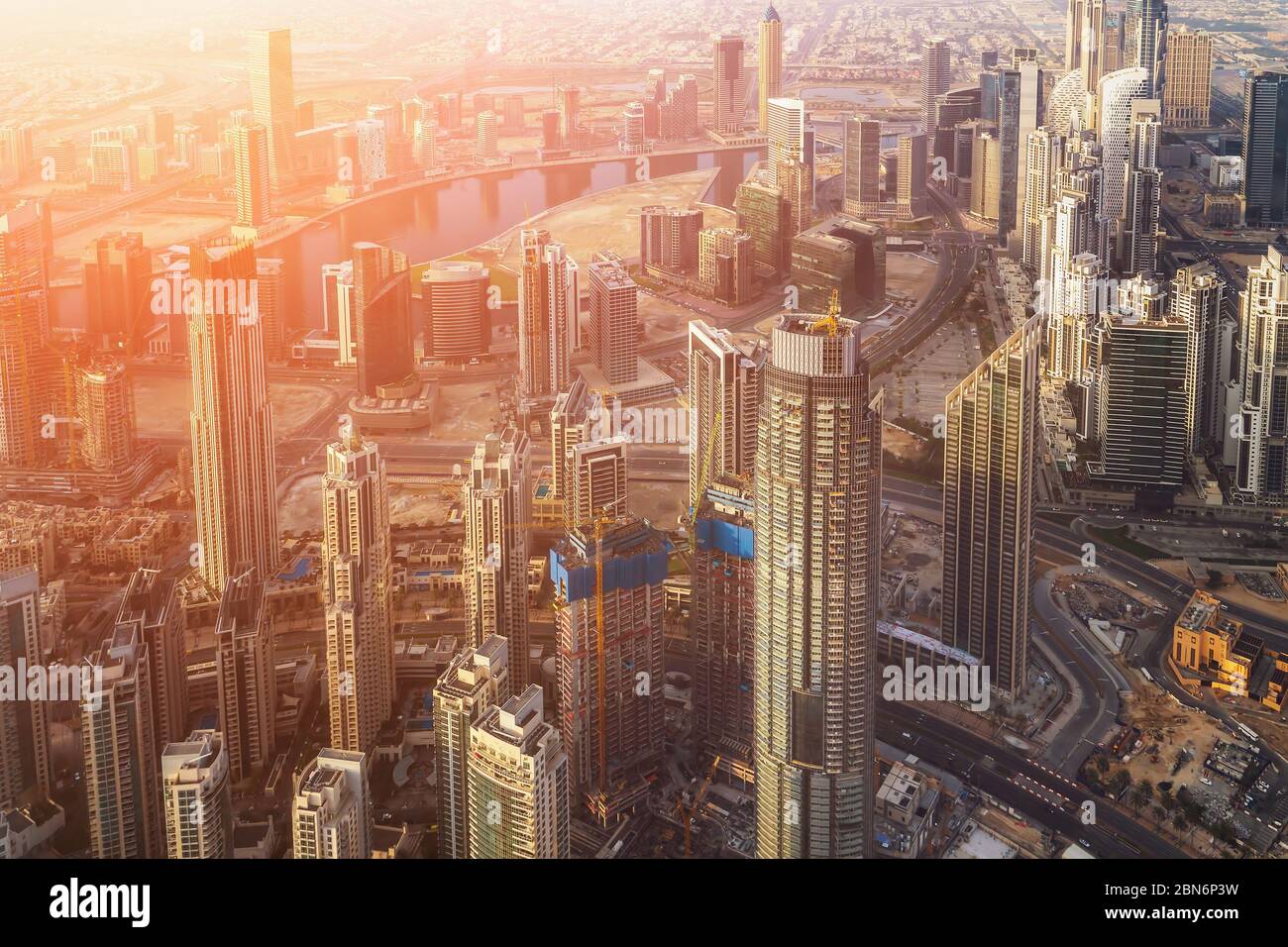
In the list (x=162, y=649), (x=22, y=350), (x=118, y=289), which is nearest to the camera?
(x=162, y=649)

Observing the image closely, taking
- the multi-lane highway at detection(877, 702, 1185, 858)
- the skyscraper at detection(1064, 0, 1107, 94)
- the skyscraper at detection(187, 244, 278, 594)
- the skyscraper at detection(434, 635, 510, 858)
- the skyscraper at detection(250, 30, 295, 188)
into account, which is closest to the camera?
the skyscraper at detection(434, 635, 510, 858)

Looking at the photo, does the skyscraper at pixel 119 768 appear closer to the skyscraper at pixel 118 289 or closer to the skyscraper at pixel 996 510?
the skyscraper at pixel 996 510

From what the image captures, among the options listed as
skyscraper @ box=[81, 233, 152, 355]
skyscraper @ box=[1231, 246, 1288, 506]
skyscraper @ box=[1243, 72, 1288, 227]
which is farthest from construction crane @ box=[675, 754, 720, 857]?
skyscraper @ box=[1243, 72, 1288, 227]

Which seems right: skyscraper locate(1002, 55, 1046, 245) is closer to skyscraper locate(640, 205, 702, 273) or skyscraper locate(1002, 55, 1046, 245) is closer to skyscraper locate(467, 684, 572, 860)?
skyscraper locate(640, 205, 702, 273)

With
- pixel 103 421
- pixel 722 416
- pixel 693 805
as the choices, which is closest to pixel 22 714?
pixel 693 805

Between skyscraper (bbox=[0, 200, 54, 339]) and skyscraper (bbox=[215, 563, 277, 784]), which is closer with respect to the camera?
skyscraper (bbox=[215, 563, 277, 784])

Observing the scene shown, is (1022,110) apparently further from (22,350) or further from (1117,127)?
(22,350)
